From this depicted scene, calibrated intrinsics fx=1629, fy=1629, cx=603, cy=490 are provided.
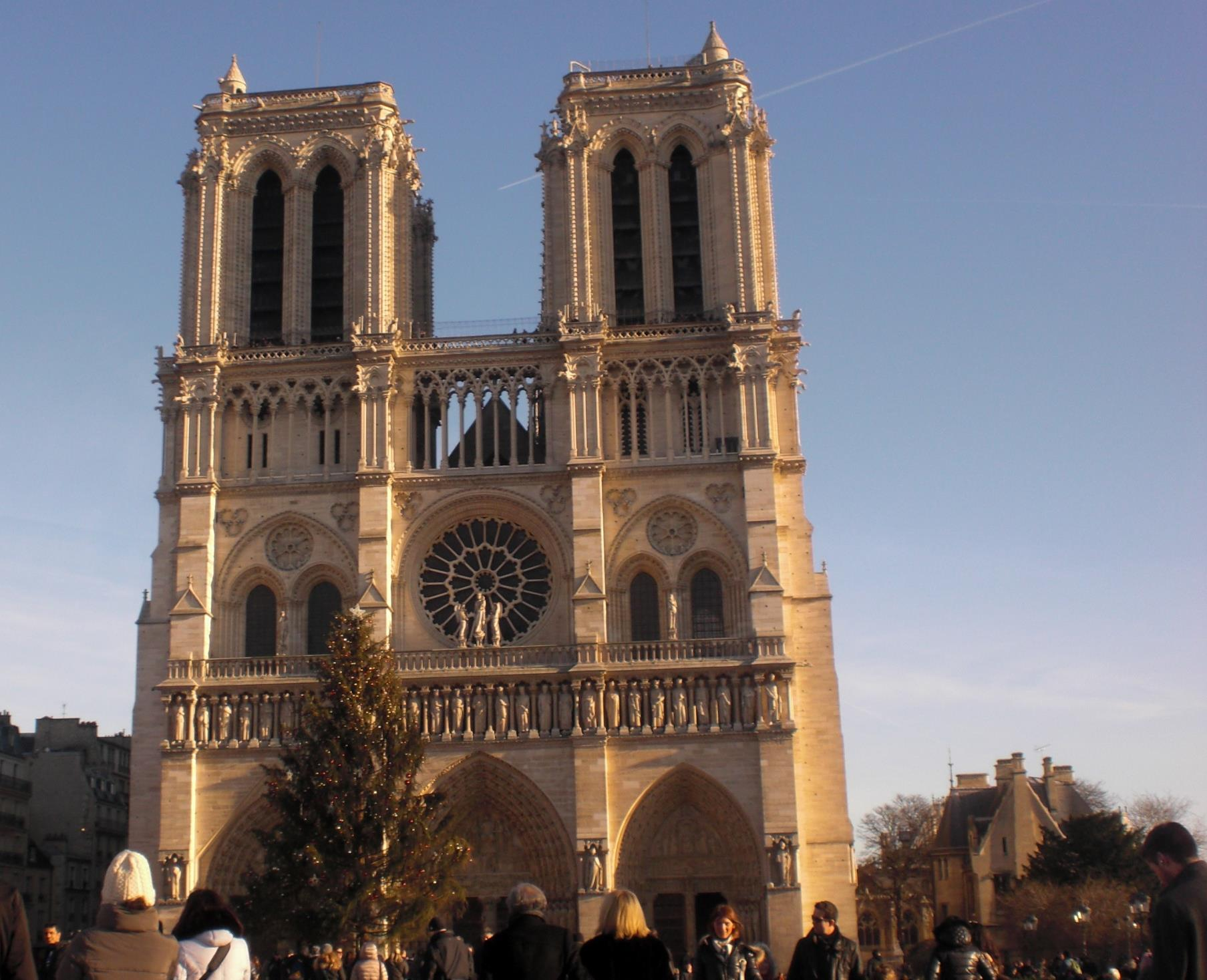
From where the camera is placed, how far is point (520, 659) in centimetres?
3875

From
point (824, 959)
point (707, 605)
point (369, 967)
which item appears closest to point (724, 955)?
point (824, 959)

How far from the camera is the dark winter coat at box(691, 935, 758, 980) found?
10219 mm

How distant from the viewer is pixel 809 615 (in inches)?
1569

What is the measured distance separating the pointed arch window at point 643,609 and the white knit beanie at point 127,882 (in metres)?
33.0

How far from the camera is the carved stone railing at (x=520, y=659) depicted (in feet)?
125

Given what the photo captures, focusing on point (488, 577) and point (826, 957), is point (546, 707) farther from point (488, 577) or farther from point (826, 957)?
point (826, 957)

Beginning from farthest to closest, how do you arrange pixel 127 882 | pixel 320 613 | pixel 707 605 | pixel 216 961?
pixel 320 613, pixel 707 605, pixel 216 961, pixel 127 882

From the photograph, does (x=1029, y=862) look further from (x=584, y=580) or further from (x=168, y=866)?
(x=168, y=866)

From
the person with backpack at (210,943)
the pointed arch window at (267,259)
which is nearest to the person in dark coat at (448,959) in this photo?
the person with backpack at (210,943)

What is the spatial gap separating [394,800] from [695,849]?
31.0 ft

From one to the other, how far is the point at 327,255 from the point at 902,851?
29.0 m

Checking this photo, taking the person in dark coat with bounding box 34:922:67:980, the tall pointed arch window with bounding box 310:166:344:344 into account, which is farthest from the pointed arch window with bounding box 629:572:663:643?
the person in dark coat with bounding box 34:922:67:980

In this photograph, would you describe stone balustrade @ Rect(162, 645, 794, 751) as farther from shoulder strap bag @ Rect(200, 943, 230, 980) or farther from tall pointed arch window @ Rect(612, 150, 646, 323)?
shoulder strap bag @ Rect(200, 943, 230, 980)

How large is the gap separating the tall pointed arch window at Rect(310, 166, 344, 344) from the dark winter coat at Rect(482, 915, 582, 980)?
3616 centimetres
